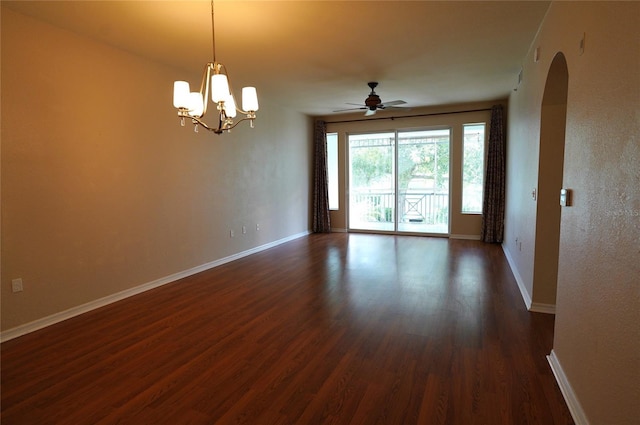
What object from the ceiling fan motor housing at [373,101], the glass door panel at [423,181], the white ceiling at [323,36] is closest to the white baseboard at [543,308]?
the white ceiling at [323,36]

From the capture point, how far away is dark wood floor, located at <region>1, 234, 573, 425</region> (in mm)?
1929

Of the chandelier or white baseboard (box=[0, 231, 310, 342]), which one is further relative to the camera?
white baseboard (box=[0, 231, 310, 342])

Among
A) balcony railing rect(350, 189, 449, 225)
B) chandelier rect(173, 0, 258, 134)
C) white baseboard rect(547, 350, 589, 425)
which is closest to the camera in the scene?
white baseboard rect(547, 350, 589, 425)

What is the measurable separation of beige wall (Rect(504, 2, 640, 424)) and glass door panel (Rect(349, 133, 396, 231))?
17.2 feet

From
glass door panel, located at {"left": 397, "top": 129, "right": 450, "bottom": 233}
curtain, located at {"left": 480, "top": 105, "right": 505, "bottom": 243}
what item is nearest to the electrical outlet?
glass door panel, located at {"left": 397, "top": 129, "right": 450, "bottom": 233}

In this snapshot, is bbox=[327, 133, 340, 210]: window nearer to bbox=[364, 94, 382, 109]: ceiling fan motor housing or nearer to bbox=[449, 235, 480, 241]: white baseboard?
bbox=[449, 235, 480, 241]: white baseboard

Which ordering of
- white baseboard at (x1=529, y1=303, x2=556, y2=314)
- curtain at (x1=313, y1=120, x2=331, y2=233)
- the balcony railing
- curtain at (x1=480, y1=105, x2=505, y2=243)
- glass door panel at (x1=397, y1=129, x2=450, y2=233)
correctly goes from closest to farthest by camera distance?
white baseboard at (x1=529, y1=303, x2=556, y2=314) < curtain at (x1=480, y1=105, x2=505, y2=243) < glass door panel at (x1=397, y1=129, x2=450, y2=233) < the balcony railing < curtain at (x1=313, y1=120, x2=331, y2=233)

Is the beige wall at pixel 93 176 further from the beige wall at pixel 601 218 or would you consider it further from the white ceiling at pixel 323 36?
the beige wall at pixel 601 218

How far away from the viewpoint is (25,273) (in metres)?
2.97

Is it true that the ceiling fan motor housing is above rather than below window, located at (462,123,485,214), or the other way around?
above

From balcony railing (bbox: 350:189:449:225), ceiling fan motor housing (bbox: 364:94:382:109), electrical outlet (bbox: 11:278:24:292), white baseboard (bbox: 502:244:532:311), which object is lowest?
white baseboard (bbox: 502:244:532:311)

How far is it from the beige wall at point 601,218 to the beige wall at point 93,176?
13.1ft

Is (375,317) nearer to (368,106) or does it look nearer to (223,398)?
(223,398)

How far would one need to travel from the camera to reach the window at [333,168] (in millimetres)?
8070
